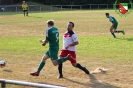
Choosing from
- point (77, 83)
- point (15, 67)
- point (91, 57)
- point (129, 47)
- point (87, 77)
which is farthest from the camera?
point (129, 47)

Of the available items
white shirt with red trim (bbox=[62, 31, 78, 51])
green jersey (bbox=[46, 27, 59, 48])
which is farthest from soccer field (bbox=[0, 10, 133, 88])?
green jersey (bbox=[46, 27, 59, 48])

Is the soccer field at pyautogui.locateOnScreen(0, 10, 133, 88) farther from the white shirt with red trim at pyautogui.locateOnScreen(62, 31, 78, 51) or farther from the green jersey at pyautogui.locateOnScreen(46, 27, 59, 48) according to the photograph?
the green jersey at pyautogui.locateOnScreen(46, 27, 59, 48)

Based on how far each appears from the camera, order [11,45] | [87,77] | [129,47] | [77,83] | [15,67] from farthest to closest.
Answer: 1. [11,45]
2. [129,47]
3. [15,67]
4. [87,77]
5. [77,83]

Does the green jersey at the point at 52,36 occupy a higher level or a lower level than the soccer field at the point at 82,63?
A: higher

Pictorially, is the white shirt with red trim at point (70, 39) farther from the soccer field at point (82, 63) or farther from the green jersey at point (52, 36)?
the soccer field at point (82, 63)

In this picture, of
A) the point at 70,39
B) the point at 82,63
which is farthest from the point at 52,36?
the point at 82,63

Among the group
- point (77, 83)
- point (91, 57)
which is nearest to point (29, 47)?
point (91, 57)

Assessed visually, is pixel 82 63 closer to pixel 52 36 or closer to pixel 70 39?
pixel 70 39

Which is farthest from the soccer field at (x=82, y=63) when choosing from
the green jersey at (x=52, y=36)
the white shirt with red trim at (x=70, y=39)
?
the green jersey at (x=52, y=36)

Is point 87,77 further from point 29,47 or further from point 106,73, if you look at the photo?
point 29,47

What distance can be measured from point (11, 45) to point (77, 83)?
927 cm

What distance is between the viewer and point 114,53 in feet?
49.7

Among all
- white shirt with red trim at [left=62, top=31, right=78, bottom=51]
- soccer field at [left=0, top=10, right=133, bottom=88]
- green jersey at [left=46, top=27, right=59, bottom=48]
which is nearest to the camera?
green jersey at [left=46, top=27, right=59, bottom=48]

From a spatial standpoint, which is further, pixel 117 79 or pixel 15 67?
pixel 15 67
